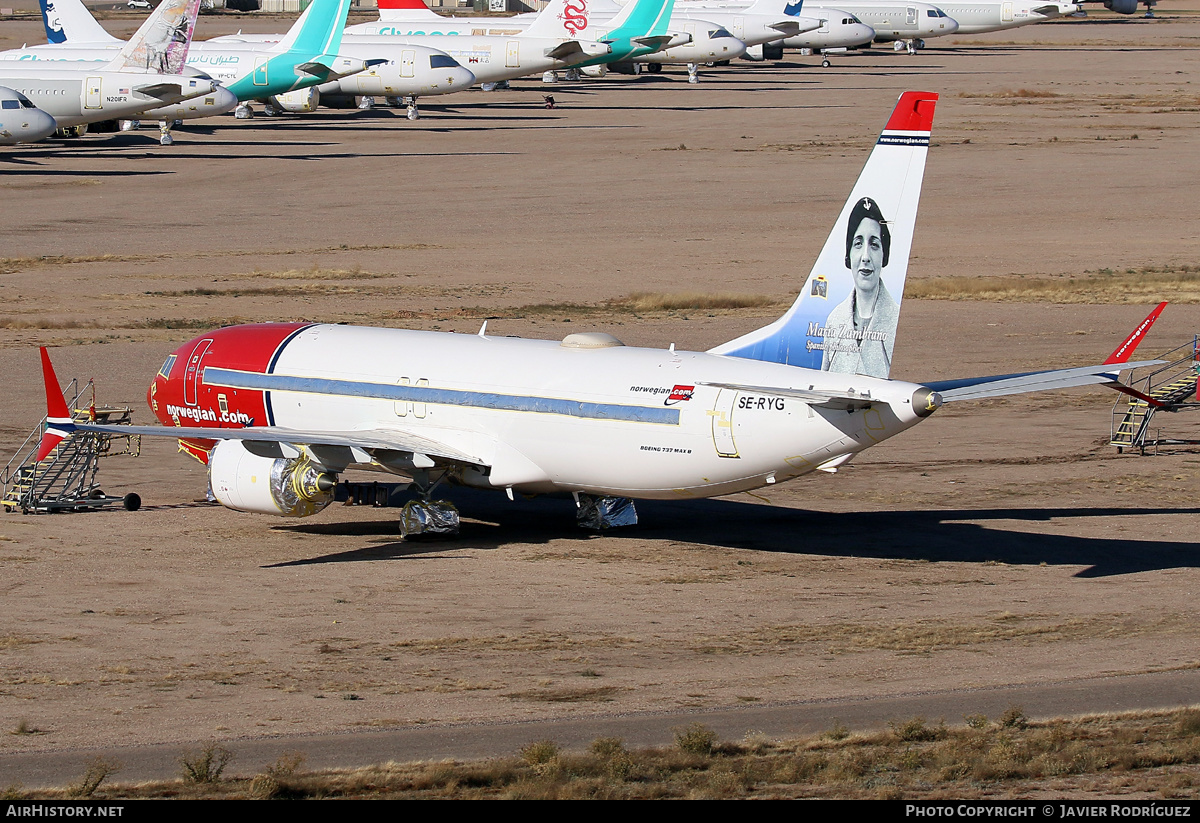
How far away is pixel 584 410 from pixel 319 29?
89531mm

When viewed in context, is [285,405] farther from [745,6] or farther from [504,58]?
[745,6]

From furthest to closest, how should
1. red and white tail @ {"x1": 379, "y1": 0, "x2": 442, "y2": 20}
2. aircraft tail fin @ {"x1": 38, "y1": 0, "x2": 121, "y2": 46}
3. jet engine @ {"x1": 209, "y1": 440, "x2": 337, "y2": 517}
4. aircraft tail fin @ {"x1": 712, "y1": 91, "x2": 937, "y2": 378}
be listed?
red and white tail @ {"x1": 379, "y1": 0, "x2": 442, "y2": 20} → aircraft tail fin @ {"x1": 38, "y1": 0, "x2": 121, "y2": 46} → jet engine @ {"x1": 209, "y1": 440, "x2": 337, "y2": 517} → aircraft tail fin @ {"x1": 712, "y1": 91, "x2": 937, "y2": 378}

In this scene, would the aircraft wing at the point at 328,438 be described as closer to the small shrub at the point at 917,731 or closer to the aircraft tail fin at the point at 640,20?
the small shrub at the point at 917,731

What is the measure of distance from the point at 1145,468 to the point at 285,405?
21.6m

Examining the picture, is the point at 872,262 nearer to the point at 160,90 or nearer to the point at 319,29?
the point at 160,90

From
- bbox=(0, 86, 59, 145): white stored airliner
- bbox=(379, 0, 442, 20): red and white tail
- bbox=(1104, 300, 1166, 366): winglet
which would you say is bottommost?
bbox=(1104, 300, 1166, 366): winglet

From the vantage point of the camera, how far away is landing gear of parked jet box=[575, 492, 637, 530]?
118 ft

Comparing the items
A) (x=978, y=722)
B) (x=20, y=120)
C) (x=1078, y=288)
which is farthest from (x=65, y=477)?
(x=20, y=120)

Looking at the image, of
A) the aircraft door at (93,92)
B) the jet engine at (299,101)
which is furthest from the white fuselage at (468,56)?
Answer: the aircraft door at (93,92)

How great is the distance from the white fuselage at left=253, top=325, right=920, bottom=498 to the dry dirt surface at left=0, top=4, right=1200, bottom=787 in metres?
2.07

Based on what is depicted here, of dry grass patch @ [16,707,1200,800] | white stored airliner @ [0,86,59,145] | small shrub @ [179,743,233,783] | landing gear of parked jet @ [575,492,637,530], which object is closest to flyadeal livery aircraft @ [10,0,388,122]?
white stored airliner @ [0,86,59,145]

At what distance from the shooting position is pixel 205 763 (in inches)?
783

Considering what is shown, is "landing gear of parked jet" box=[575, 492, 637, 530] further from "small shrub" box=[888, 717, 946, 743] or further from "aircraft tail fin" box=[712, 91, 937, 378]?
"small shrub" box=[888, 717, 946, 743]
